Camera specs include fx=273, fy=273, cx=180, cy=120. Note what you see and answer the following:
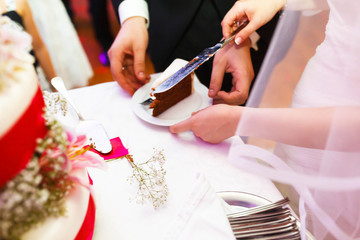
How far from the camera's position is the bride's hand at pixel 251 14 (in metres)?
1.03

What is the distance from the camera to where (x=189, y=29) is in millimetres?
1396

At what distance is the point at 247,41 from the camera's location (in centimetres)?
115

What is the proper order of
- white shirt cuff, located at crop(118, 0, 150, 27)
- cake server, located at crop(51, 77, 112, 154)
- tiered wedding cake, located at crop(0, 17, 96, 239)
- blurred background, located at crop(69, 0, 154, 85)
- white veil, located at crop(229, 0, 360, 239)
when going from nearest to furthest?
tiered wedding cake, located at crop(0, 17, 96, 239) < white veil, located at crop(229, 0, 360, 239) < cake server, located at crop(51, 77, 112, 154) < white shirt cuff, located at crop(118, 0, 150, 27) < blurred background, located at crop(69, 0, 154, 85)

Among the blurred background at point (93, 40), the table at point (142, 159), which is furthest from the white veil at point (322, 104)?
the blurred background at point (93, 40)

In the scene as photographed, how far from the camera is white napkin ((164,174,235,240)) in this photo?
24.3 inches

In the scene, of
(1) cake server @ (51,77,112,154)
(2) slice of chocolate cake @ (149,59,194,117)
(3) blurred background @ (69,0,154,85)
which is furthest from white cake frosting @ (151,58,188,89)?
(3) blurred background @ (69,0,154,85)

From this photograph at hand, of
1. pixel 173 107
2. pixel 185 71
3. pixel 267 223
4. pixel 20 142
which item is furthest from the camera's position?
pixel 173 107

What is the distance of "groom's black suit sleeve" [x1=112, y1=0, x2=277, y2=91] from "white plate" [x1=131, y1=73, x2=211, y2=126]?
352 mm

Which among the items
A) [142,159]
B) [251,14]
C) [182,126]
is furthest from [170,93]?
[251,14]

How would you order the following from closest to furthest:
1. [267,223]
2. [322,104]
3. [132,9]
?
[267,223] < [322,104] < [132,9]

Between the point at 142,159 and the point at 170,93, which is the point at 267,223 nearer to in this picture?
the point at 142,159

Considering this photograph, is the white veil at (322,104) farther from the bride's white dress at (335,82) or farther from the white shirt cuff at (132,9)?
the white shirt cuff at (132,9)

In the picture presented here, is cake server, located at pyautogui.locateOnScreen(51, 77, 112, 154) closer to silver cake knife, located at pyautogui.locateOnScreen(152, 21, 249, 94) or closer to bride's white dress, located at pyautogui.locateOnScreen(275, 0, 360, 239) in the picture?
silver cake knife, located at pyautogui.locateOnScreen(152, 21, 249, 94)

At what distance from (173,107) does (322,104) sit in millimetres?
512
